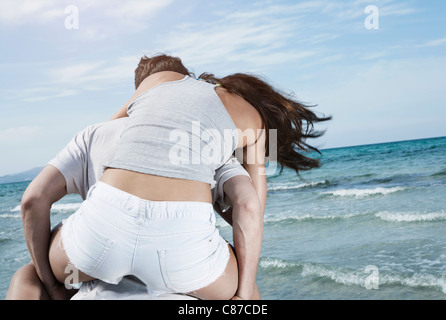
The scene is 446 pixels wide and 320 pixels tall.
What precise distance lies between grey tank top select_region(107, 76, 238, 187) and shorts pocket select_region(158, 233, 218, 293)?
24cm

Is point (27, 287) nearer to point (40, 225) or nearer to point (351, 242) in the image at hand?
point (40, 225)

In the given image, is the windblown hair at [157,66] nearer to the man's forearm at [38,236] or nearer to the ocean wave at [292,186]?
the man's forearm at [38,236]

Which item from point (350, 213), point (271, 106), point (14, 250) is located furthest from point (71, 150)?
point (350, 213)

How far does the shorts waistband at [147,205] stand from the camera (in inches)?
58.0

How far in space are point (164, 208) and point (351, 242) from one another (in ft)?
20.8

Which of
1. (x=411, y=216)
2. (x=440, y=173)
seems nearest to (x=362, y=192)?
(x=440, y=173)

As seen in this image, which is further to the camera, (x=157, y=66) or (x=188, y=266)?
(x=157, y=66)

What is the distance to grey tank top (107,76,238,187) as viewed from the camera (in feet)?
5.18

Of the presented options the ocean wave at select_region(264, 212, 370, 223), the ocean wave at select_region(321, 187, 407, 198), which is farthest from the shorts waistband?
the ocean wave at select_region(321, 187, 407, 198)

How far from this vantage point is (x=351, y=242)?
288 inches

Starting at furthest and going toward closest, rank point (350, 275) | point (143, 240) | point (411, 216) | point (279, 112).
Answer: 1. point (411, 216)
2. point (350, 275)
3. point (279, 112)
4. point (143, 240)

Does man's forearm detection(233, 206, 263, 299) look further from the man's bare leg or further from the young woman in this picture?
the man's bare leg

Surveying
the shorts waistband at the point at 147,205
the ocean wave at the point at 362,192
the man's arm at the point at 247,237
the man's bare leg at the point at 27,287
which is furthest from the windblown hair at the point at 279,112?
the ocean wave at the point at 362,192
